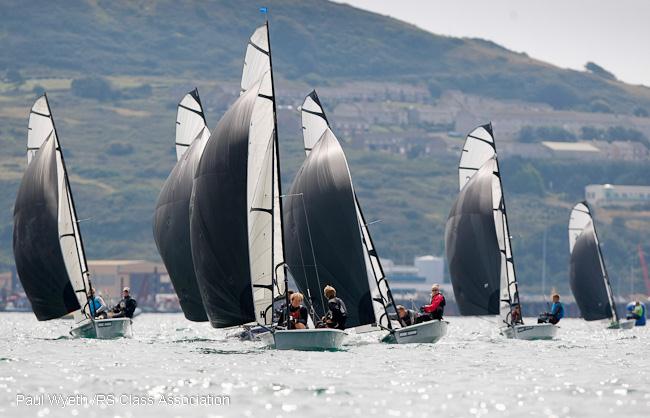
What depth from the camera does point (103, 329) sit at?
56.2 metres

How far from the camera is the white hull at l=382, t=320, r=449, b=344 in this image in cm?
5238

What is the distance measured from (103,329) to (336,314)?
1245 cm

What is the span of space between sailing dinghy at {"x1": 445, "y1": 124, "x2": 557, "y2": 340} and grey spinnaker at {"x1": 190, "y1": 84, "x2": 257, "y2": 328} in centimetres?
1969

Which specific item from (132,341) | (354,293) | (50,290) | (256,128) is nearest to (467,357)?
(354,293)

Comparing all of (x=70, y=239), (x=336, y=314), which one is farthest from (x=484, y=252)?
(x=336, y=314)

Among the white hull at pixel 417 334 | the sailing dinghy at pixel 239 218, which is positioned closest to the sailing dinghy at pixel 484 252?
the white hull at pixel 417 334

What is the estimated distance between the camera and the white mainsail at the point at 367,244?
51.2 metres

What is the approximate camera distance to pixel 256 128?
1875 inches

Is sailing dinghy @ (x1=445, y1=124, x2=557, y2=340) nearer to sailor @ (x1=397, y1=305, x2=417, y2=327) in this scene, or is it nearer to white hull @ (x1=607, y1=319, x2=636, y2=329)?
sailor @ (x1=397, y1=305, x2=417, y2=327)

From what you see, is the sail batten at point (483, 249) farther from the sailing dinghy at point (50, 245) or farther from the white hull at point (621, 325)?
the white hull at point (621, 325)

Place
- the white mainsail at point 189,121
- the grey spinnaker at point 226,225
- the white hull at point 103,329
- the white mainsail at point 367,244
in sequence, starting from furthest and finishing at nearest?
the white mainsail at point 189,121
the white hull at point 103,329
the white mainsail at point 367,244
the grey spinnaker at point 226,225

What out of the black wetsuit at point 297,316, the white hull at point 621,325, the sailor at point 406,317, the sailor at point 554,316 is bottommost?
the white hull at point 621,325

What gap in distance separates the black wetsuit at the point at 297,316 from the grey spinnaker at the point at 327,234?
4.36m

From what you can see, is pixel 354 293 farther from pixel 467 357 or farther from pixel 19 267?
pixel 19 267
